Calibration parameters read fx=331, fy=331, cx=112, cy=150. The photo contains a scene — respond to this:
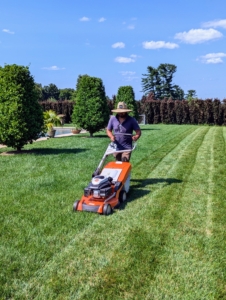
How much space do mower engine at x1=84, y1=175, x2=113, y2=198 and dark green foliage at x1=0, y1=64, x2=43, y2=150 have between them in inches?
204

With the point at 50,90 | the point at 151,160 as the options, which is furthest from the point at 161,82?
the point at 151,160

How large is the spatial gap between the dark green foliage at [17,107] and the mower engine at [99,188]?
5.19 meters

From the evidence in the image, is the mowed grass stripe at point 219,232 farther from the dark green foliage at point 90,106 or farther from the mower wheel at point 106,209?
the dark green foliage at point 90,106

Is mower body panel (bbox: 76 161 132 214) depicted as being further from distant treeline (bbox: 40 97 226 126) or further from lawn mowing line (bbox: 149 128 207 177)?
distant treeline (bbox: 40 97 226 126)

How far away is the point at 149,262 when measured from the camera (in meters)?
3.20

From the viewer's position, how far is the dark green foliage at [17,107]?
9172 millimetres

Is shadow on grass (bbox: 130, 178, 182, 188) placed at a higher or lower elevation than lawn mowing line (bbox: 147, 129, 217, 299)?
higher

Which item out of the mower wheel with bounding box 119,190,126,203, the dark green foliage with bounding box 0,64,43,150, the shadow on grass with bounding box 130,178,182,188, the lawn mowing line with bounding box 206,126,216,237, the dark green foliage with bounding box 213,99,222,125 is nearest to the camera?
the lawn mowing line with bounding box 206,126,216,237

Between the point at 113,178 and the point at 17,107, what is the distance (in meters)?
5.10

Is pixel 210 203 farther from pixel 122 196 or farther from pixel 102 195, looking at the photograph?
pixel 102 195

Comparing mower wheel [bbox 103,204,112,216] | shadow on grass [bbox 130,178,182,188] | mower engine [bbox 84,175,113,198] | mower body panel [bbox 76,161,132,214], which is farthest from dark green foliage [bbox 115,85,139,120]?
mower wheel [bbox 103,204,112,216]

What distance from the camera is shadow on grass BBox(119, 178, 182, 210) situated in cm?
546

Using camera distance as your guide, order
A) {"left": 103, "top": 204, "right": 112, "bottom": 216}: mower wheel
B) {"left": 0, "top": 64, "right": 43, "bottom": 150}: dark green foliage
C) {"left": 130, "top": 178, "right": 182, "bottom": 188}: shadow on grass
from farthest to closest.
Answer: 1. {"left": 0, "top": 64, "right": 43, "bottom": 150}: dark green foliage
2. {"left": 130, "top": 178, "right": 182, "bottom": 188}: shadow on grass
3. {"left": 103, "top": 204, "right": 112, "bottom": 216}: mower wheel

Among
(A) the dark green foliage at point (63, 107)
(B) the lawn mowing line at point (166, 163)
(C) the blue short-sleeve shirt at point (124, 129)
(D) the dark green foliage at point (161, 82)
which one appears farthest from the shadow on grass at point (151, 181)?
(D) the dark green foliage at point (161, 82)
